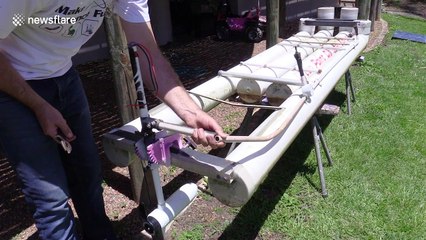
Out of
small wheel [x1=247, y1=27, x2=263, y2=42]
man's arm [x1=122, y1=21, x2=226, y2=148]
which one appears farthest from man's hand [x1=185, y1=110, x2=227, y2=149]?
small wheel [x1=247, y1=27, x2=263, y2=42]

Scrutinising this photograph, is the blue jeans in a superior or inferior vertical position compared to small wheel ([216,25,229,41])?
superior

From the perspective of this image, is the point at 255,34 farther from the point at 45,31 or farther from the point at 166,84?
the point at 45,31

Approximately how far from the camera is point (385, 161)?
3.94m

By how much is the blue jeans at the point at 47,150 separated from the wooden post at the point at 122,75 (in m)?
0.63

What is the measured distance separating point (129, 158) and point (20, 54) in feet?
2.32

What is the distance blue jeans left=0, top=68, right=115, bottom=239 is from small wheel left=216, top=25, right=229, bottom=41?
24.5ft

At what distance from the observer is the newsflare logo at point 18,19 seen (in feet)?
4.82

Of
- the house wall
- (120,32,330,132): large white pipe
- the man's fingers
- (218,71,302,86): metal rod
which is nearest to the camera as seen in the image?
the man's fingers

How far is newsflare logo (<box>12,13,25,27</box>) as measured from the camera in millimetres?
1470

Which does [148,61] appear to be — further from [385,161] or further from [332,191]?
[385,161]

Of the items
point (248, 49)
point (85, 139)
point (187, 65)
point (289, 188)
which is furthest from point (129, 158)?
point (248, 49)

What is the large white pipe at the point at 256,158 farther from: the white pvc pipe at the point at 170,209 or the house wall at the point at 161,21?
the house wall at the point at 161,21

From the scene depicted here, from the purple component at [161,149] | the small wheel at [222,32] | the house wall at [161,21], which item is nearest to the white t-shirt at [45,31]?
the purple component at [161,149]
